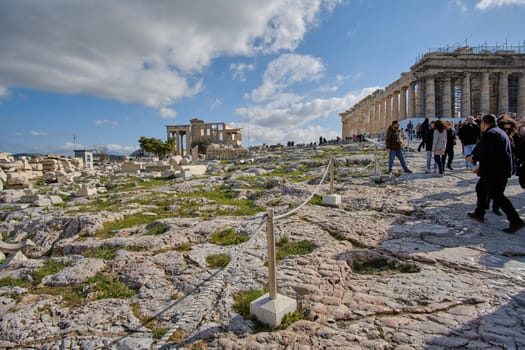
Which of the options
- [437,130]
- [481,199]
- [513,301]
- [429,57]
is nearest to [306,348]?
[513,301]

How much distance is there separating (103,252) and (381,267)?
4.81 m

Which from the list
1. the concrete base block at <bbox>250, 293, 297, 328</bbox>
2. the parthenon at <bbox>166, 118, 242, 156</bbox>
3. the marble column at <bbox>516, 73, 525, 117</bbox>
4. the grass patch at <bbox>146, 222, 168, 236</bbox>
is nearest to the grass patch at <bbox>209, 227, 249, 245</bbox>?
the grass patch at <bbox>146, 222, 168, 236</bbox>

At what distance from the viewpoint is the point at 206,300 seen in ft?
11.9

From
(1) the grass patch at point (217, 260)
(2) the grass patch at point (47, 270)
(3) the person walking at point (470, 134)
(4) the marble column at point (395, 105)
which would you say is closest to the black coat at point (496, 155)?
(1) the grass patch at point (217, 260)

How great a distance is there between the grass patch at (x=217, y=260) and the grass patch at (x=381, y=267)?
1.98m

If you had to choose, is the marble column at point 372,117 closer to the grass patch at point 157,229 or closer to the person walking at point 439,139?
the person walking at point 439,139

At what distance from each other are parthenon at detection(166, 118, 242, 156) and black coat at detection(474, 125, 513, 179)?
72.8 m

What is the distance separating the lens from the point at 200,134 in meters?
80.1

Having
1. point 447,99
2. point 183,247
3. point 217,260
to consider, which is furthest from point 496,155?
point 447,99

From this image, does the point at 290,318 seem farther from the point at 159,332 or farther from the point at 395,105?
the point at 395,105

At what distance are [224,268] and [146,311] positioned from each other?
1.23 m

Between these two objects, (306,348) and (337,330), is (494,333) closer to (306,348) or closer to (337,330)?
(337,330)

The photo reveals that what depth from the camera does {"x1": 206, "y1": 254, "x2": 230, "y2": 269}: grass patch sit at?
15.3 feet

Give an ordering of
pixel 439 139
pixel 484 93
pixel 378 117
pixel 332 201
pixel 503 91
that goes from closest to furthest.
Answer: pixel 332 201 → pixel 439 139 → pixel 484 93 → pixel 503 91 → pixel 378 117
